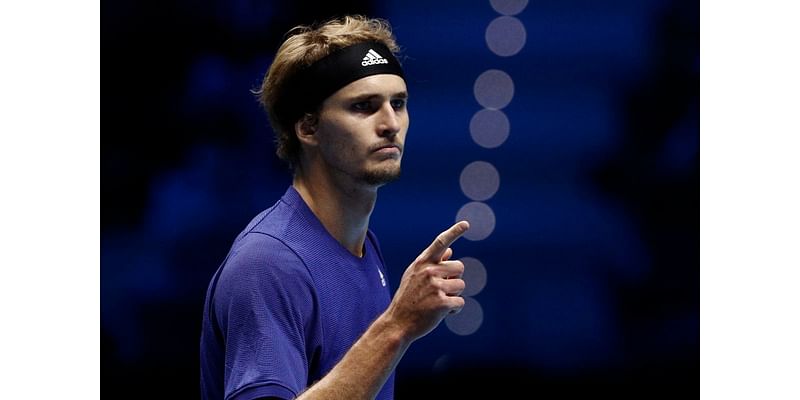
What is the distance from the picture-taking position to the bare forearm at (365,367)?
2.13 m

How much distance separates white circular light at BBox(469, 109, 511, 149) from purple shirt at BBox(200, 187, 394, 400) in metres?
1.29

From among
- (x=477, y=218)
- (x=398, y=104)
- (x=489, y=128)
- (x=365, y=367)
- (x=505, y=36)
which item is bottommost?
(x=365, y=367)

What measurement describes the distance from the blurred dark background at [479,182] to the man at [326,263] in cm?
99

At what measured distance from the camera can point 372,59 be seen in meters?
2.58

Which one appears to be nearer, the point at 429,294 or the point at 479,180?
the point at 429,294

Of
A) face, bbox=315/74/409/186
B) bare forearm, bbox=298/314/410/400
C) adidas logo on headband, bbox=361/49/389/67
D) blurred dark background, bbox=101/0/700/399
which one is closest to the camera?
bare forearm, bbox=298/314/410/400

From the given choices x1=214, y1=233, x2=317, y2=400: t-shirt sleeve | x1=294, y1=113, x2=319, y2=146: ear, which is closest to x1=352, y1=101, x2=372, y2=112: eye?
x1=294, y1=113, x2=319, y2=146: ear

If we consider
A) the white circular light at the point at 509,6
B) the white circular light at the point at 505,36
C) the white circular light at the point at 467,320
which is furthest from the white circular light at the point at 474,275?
the white circular light at the point at 509,6

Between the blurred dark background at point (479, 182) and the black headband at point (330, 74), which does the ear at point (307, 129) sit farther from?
the blurred dark background at point (479, 182)

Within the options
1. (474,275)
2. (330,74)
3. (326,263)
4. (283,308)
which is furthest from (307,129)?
(474,275)

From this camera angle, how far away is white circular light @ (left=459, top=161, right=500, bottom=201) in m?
3.73

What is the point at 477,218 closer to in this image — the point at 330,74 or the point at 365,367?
the point at 330,74

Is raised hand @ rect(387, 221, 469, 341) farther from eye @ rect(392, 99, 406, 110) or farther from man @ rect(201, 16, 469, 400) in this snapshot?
eye @ rect(392, 99, 406, 110)

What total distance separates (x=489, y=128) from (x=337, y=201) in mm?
1354
